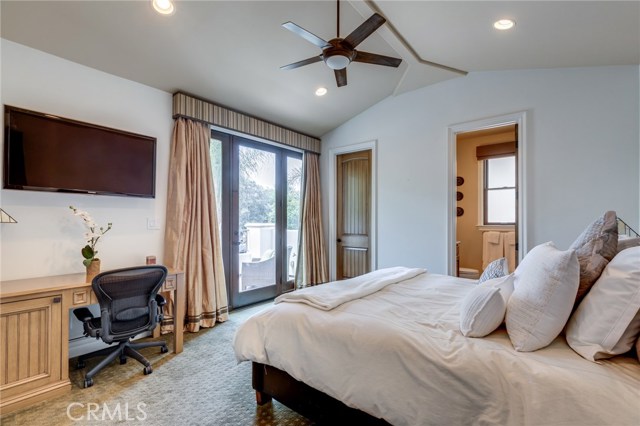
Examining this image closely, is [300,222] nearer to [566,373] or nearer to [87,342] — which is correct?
[87,342]

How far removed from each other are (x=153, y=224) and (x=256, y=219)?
4.73 feet

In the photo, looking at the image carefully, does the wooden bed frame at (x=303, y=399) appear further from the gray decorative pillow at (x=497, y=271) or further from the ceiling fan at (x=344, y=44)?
the ceiling fan at (x=344, y=44)

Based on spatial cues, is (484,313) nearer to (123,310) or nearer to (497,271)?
(497,271)

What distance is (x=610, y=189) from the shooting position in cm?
283

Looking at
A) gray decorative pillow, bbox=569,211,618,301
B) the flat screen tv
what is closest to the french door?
the flat screen tv

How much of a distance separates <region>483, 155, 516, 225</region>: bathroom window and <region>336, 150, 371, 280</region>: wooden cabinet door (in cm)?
A: 237

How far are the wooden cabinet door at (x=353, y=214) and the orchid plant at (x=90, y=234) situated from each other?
3.28 meters

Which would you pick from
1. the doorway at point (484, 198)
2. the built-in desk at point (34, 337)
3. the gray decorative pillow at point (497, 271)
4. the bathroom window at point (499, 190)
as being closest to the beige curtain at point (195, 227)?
the built-in desk at point (34, 337)

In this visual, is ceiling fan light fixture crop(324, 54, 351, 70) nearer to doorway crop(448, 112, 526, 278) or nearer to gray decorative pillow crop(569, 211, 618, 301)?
gray decorative pillow crop(569, 211, 618, 301)

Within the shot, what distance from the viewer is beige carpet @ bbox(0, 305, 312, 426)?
6.12ft

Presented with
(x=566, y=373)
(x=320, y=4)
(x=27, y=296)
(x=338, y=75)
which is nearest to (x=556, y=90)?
(x=338, y=75)

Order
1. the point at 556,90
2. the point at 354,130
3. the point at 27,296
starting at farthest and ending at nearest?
the point at 354,130 → the point at 556,90 → the point at 27,296

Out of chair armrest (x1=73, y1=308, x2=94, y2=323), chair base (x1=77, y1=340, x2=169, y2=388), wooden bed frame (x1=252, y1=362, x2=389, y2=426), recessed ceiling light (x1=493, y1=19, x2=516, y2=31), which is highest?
recessed ceiling light (x1=493, y1=19, x2=516, y2=31)

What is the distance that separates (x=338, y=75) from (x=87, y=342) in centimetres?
338
